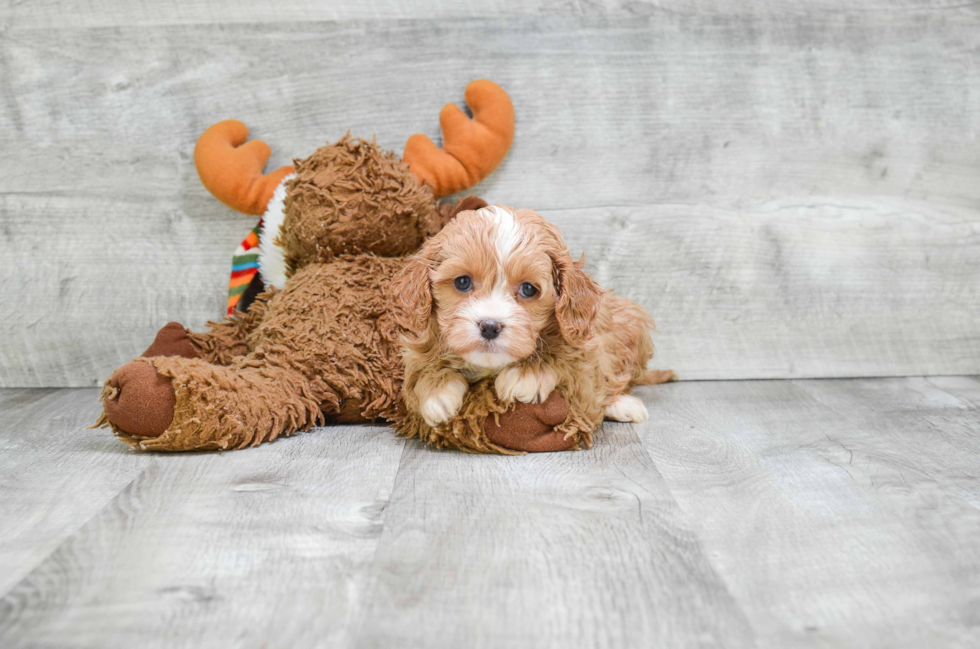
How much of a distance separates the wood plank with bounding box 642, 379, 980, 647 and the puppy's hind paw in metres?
0.04

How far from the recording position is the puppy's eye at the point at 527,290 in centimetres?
153

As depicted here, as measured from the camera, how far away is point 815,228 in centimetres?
237

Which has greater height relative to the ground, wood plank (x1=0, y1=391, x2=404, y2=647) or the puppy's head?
the puppy's head

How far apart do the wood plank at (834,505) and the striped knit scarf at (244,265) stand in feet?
3.89

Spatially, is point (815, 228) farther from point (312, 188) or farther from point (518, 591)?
point (518, 591)

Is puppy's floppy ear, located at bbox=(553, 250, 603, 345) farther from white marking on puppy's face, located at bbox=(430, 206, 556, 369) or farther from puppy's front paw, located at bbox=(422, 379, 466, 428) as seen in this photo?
puppy's front paw, located at bbox=(422, 379, 466, 428)

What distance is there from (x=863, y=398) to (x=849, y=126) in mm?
847

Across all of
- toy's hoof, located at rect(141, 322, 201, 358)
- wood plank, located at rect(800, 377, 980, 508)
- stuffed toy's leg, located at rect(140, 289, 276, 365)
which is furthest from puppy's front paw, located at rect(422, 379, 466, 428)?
wood plank, located at rect(800, 377, 980, 508)

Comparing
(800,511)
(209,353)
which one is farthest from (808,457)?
(209,353)

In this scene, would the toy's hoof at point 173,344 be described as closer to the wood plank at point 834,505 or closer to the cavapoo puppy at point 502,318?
the cavapoo puppy at point 502,318

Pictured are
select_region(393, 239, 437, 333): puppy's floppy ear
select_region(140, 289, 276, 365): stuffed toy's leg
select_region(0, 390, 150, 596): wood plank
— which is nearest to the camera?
select_region(0, 390, 150, 596): wood plank

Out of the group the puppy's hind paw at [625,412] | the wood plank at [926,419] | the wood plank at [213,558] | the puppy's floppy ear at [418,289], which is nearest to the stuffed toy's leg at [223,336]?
the wood plank at [213,558]

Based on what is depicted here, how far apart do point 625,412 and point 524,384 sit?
42 cm

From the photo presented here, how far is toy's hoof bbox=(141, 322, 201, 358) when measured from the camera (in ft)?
6.44
